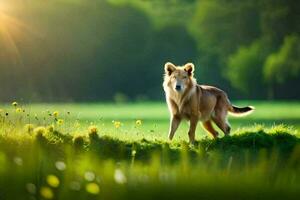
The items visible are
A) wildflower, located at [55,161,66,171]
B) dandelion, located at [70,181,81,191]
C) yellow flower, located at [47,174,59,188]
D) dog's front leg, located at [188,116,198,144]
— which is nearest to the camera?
dandelion, located at [70,181,81,191]

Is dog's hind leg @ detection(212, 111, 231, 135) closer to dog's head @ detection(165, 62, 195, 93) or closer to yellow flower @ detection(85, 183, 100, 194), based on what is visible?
dog's head @ detection(165, 62, 195, 93)

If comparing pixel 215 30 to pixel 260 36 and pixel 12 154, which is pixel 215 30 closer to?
pixel 260 36

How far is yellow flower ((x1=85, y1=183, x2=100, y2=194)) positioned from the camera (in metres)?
5.04

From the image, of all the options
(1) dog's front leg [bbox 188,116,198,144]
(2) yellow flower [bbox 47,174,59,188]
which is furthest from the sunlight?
(2) yellow flower [bbox 47,174,59,188]

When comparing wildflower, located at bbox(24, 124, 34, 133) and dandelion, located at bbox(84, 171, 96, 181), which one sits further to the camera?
wildflower, located at bbox(24, 124, 34, 133)

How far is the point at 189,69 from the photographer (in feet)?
39.9

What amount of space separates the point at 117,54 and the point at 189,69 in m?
52.4

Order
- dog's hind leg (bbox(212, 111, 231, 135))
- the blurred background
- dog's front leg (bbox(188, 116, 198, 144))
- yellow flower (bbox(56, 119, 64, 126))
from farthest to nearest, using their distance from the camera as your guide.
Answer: the blurred background < dog's hind leg (bbox(212, 111, 231, 135)) < dog's front leg (bbox(188, 116, 198, 144)) < yellow flower (bbox(56, 119, 64, 126))

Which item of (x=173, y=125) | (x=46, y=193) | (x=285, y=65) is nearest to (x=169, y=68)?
(x=173, y=125)

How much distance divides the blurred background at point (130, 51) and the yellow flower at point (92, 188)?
158 ft

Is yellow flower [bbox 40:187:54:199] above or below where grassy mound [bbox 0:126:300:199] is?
below

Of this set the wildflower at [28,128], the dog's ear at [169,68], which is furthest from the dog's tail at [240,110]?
the wildflower at [28,128]

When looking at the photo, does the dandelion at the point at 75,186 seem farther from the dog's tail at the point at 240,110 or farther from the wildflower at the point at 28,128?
the dog's tail at the point at 240,110

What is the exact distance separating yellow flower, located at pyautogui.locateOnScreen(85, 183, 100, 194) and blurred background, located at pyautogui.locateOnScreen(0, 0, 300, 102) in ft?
158
